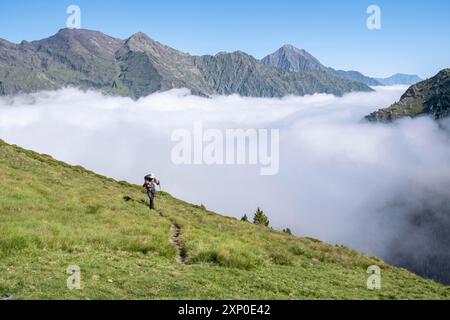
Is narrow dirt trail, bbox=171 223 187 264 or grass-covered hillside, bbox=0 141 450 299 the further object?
narrow dirt trail, bbox=171 223 187 264

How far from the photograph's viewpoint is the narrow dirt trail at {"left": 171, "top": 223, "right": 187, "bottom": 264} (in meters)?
25.0

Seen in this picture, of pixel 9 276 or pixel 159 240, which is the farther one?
pixel 159 240

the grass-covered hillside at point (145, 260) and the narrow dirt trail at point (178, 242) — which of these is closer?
the grass-covered hillside at point (145, 260)

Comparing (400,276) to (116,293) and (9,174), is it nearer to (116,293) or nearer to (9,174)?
(116,293)

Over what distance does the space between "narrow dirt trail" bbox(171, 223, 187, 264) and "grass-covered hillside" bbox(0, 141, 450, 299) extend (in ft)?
0.32

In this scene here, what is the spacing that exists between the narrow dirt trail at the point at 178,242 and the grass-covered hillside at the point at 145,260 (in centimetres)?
10

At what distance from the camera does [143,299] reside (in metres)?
15.4

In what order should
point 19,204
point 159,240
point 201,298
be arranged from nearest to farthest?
point 201,298 < point 159,240 < point 19,204

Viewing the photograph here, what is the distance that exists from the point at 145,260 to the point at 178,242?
6.63 metres

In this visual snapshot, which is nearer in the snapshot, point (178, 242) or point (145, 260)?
point (145, 260)

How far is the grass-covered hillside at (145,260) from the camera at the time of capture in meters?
17.1

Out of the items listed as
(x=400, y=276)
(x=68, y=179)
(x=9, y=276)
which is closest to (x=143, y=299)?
(x=9, y=276)

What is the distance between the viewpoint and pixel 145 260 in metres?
22.7
